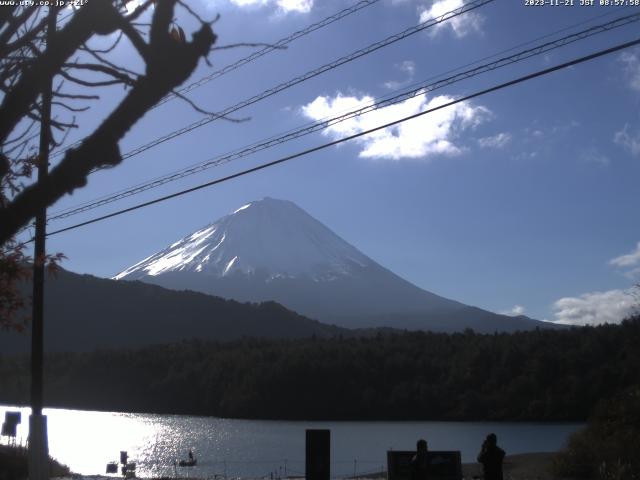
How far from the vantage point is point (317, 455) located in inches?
A: 464

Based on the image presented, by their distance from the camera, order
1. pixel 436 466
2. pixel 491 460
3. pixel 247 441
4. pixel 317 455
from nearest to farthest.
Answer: pixel 317 455 < pixel 491 460 < pixel 436 466 < pixel 247 441

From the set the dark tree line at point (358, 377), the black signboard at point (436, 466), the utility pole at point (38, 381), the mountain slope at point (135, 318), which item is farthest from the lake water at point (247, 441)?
the mountain slope at point (135, 318)

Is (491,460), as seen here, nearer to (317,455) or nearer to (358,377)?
(317,455)

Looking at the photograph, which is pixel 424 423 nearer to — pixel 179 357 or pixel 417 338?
pixel 417 338

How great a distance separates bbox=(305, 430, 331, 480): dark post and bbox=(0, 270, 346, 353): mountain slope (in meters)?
117

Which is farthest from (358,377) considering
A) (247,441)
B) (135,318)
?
(135,318)

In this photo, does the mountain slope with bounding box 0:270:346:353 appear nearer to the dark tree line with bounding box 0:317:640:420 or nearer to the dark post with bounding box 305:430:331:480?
the dark tree line with bounding box 0:317:640:420

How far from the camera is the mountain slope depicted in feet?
428

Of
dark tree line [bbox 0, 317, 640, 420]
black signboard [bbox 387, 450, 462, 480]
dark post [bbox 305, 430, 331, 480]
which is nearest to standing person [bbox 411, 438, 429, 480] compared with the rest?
black signboard [bbox 387, 450, 462, 480]

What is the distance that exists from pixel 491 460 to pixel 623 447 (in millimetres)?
11123

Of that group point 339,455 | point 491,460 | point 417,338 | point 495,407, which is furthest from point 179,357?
point 491,460

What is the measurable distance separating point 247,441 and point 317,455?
53.6m

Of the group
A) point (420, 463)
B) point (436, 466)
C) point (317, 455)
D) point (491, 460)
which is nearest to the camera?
point (317, 455)

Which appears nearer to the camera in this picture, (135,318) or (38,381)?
(38,381)
